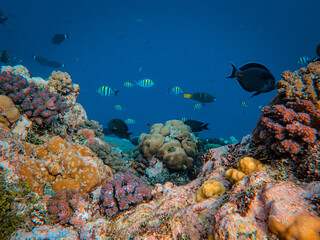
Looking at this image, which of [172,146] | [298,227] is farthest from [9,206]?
[172,146]

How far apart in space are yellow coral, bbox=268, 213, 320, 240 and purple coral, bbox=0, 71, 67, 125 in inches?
214

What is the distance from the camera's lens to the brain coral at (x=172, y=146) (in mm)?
5980

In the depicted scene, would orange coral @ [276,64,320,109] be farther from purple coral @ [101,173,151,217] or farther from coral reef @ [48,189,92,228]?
coral reef @ [48,189,92,228]

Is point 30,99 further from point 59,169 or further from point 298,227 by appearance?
point 298,227

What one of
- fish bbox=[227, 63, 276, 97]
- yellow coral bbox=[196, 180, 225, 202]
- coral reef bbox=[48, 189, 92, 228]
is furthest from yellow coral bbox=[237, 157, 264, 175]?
coral reef bbox=[48, 189, 92, 228]

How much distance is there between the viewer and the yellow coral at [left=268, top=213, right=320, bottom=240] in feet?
4.05

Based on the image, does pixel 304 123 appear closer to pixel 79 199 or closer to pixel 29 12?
pixel 79 199

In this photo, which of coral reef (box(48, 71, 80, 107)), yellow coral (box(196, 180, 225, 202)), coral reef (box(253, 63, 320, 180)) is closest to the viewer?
coral reef (box(253, 63, 320, 180))

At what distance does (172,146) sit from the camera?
20.6 ft

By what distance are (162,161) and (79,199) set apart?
3.43m

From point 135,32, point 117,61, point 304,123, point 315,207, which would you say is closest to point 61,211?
point 315,207

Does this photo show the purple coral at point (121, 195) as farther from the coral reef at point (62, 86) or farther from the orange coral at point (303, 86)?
the coral reef at point (62, 86)

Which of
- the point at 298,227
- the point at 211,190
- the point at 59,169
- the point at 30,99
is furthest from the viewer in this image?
the point at 30,99

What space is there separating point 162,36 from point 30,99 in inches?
3220
